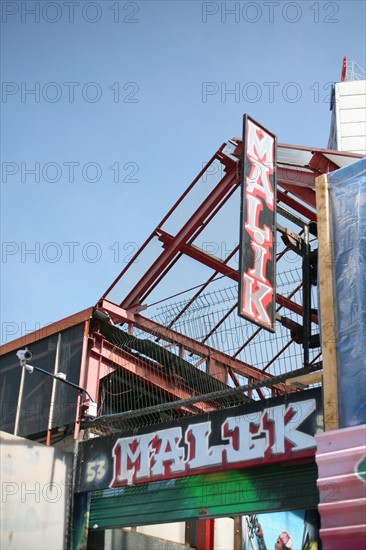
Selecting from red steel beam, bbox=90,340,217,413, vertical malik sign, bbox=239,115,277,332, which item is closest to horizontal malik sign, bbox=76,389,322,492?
vertical malik sign, bbox=239,115,277,332

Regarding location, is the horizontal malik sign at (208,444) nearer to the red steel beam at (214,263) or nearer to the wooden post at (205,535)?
the wooden post at (205,535)

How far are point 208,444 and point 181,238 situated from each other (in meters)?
5.42

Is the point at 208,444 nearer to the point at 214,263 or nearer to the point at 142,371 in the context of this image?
the point at 142,371

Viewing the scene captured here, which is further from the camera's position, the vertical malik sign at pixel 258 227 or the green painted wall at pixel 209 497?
the vertical malik sign at pixel 258 227

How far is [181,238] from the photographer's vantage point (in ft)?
61.6

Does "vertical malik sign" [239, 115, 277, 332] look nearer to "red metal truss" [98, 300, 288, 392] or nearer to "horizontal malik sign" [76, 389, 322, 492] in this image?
"horizontal malik sign" [76, 389, 322, 492]

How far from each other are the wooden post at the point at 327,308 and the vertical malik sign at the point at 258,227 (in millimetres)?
1208

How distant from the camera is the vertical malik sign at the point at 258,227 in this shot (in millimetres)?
14344

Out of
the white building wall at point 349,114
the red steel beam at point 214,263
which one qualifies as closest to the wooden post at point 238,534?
the red steel beam at point 214,263

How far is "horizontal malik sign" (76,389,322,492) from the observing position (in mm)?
13727

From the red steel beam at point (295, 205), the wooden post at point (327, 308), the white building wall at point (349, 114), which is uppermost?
A: the white building wall at point (349, 114)

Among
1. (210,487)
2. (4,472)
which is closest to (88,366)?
(4,472)

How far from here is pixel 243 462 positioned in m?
14.2

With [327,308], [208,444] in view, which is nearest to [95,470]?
[208,444]
